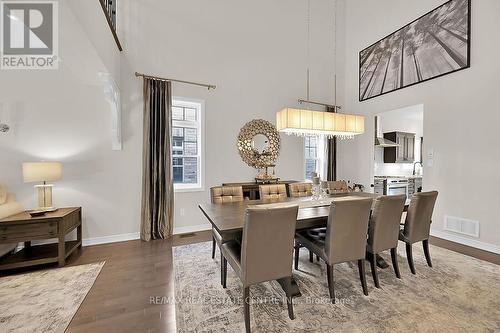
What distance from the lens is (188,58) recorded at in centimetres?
405

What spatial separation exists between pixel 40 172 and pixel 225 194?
7.58 ft

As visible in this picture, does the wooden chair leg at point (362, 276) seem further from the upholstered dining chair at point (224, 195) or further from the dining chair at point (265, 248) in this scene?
the upholstered dining chair at point (224, 195)

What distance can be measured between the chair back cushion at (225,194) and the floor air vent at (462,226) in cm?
355

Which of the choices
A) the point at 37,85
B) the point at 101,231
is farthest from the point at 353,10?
the point at 101,231

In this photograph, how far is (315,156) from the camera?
5.50 m

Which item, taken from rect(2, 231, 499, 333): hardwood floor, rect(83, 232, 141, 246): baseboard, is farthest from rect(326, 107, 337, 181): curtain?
rect(83, 232, 141, 246): baseboard

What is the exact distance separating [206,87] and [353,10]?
4.43 metres

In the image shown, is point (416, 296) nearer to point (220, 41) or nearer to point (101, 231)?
point (101, 231)

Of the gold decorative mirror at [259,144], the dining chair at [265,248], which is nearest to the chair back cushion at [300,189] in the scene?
the gold decorative mirror at [259,144]

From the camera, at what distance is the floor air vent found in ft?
10.8

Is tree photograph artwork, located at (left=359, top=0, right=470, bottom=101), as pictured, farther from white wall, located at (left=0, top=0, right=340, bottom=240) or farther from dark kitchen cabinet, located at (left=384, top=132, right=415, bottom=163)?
dark kitchen cabinet, located at (left=384, top=132, right=415, bottom=163)

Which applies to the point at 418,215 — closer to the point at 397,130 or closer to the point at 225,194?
the point at 225,194

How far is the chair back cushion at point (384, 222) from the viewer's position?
7.14ft

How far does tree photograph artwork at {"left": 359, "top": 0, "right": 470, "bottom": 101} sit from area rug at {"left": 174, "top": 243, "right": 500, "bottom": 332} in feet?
10.5
